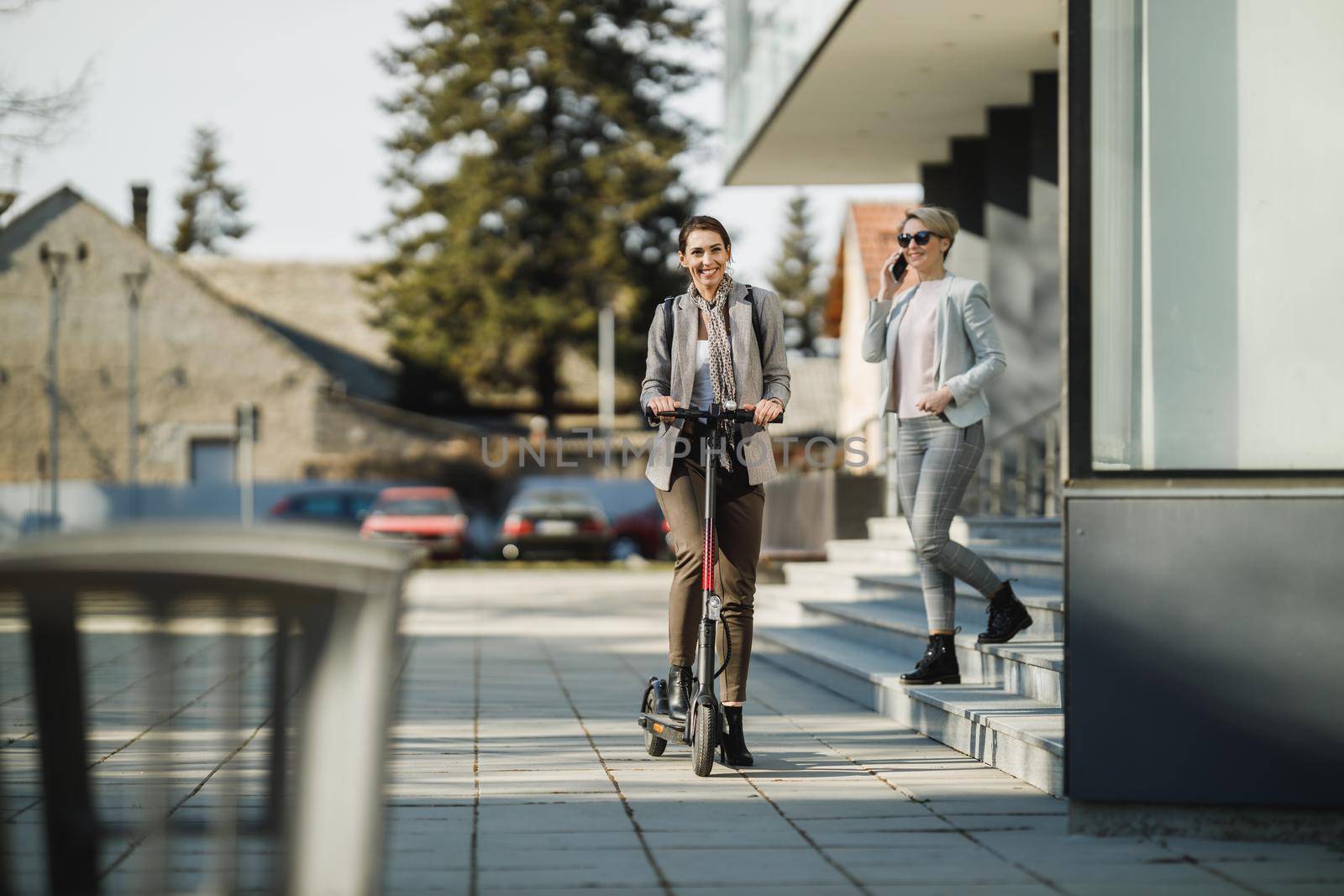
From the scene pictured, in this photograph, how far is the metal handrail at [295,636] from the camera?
8.73 feet

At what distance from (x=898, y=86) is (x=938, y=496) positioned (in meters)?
9.80

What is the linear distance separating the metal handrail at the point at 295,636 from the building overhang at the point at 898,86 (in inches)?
396

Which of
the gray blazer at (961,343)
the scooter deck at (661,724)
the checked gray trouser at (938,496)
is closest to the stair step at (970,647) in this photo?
the checked gray trouser at (938,496)

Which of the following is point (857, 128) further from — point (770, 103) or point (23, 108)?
point (23, 108)

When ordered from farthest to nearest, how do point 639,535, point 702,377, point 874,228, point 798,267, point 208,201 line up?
point 798,267 → point 208,201 → point 874,228 → point 639,535 → point 702,377

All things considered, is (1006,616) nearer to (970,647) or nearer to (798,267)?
(970,647)

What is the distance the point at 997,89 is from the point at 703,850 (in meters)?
12.7

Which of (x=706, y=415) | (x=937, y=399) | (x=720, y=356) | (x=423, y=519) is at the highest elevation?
(x=720, y=356)

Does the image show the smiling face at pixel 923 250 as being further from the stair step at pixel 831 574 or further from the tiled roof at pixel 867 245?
the tiled roof at pixel 867 245

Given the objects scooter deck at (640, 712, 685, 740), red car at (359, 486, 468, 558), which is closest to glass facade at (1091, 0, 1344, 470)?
scooter deck at (640, 712, 685, 740)

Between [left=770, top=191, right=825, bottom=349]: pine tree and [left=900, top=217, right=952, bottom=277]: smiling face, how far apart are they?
Result: 84.8 meters

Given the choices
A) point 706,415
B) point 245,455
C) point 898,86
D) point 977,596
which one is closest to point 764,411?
point 706,415

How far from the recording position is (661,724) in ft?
20.8

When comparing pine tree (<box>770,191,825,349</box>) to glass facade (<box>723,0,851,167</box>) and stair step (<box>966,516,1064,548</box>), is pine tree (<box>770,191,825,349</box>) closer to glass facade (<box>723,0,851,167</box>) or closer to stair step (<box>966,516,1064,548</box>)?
glass facade (<box>723,0,851,167</box>)
